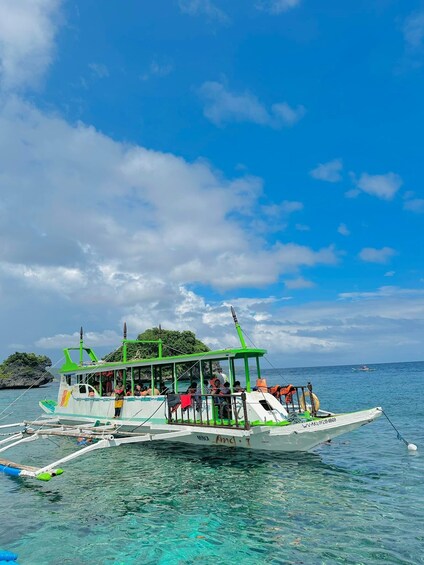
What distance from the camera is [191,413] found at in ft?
50.9

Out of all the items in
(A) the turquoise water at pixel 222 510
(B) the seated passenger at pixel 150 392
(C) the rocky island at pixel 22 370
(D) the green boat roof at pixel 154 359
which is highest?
(C) the rocky island at pixel 22 370

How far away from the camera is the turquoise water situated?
7.35 m

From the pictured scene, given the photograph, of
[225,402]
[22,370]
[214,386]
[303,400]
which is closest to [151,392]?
[214,386]

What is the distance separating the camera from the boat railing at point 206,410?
13.4 metres

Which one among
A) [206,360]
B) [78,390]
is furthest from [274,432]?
[78,390]

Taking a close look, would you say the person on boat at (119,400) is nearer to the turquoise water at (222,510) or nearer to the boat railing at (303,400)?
the turquoise water at (222,510)

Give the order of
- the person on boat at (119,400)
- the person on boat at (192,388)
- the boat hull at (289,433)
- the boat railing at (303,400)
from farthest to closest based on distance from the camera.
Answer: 1. the person on boat at (119,400)
2. the person on boat at (192,388)
3. the boat railing at (303,400)
4. the boat hull at (289,433)

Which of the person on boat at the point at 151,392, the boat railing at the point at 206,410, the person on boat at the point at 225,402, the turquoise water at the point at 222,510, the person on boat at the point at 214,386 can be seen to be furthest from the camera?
the person on boat at the point at 151,392

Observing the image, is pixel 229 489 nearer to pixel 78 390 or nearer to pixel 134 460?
pixel 134 460

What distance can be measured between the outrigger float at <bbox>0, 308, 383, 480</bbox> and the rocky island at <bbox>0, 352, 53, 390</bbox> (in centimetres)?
8094

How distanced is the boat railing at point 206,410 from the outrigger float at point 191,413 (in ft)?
0.10

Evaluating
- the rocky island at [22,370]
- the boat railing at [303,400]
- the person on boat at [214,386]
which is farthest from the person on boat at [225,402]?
the rocky island at [22,370]

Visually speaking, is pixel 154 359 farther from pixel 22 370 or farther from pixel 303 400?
pixel 22 370

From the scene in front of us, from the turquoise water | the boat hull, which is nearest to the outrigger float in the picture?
the boat hull
